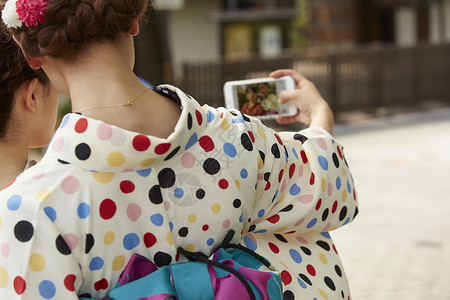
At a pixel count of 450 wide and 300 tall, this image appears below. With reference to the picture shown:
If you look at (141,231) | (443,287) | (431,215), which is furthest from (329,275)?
(431,215)

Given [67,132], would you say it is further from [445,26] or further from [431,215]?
[445,26]

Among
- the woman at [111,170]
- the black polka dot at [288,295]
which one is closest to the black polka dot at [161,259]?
the woman at [111,170]

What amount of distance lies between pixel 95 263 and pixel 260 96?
995 millimetres

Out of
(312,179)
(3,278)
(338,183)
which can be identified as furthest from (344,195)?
(3,278)

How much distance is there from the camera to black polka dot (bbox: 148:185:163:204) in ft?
4.71

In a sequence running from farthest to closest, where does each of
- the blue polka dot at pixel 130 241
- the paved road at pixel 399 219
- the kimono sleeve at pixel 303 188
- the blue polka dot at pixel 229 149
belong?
the paved road at pixel 399 219 < the kimono sleeve at pixel 303 188 < the blue polka dot at pixel 229 149 < the blue polka dot at pixel 130 241

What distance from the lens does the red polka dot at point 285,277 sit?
1669 mm

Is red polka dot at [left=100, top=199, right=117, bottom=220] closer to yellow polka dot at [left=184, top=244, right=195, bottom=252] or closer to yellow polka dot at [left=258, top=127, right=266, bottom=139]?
yellow polka dot at [left=184, top=244, right=195, bottom=252]

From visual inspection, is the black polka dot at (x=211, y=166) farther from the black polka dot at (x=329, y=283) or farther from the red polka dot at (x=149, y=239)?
the black polka dot at (x=329, y=283)

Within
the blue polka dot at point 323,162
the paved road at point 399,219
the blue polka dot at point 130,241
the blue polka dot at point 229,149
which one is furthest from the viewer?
the paved road at point 399,219

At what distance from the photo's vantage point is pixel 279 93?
2172mm

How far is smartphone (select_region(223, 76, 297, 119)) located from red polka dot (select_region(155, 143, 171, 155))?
81cm

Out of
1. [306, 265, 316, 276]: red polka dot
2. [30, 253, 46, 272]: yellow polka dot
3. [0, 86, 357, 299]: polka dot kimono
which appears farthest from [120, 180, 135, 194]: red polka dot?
[306, 265, 316, 276]: red polka dot

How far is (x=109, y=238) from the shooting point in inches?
55.4
